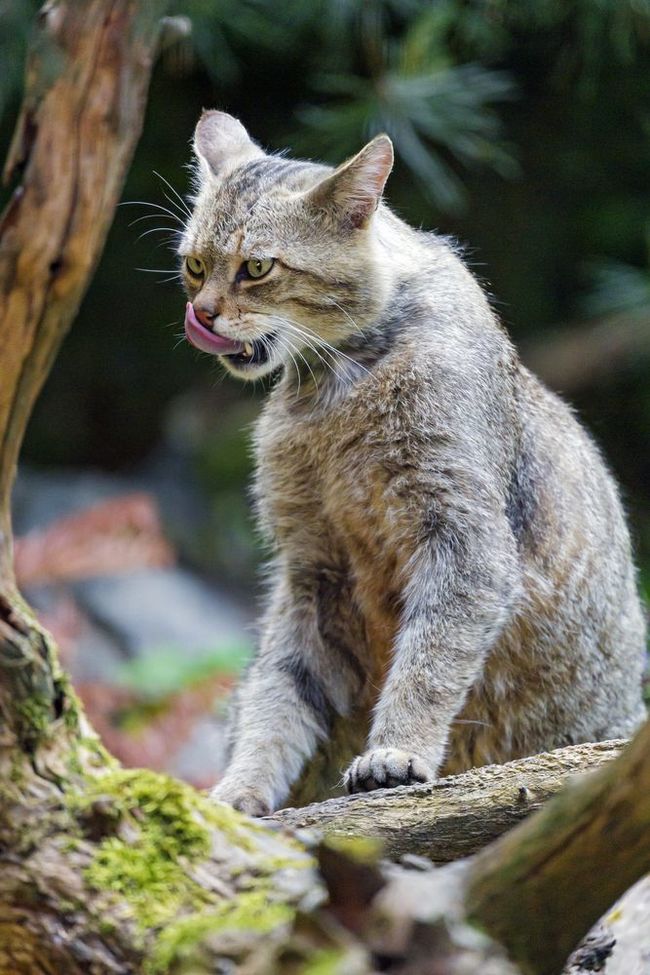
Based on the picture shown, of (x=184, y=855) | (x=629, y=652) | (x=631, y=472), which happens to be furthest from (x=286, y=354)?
(x=631, y=472)

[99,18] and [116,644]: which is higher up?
[116,644]

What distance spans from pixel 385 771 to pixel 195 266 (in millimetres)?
1454

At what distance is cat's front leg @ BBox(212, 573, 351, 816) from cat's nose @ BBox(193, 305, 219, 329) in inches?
31.5

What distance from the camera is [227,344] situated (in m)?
3.31

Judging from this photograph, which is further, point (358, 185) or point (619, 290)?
point (619, 290)

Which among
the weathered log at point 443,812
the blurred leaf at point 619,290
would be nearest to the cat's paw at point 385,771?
the weathered log at point 443,812

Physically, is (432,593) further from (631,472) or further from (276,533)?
(631,472)

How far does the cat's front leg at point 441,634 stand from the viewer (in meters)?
3.18

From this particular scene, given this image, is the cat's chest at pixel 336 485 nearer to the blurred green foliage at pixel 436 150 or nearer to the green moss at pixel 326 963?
the green moss at pixel 326 963

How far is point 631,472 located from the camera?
7.45m

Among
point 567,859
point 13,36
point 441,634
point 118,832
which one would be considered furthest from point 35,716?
point 13,36

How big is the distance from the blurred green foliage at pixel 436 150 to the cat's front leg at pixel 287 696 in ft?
9.01

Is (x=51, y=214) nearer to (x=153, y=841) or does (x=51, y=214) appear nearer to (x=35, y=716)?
(x=35, y=716)

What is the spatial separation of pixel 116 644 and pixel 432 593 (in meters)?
3.71
